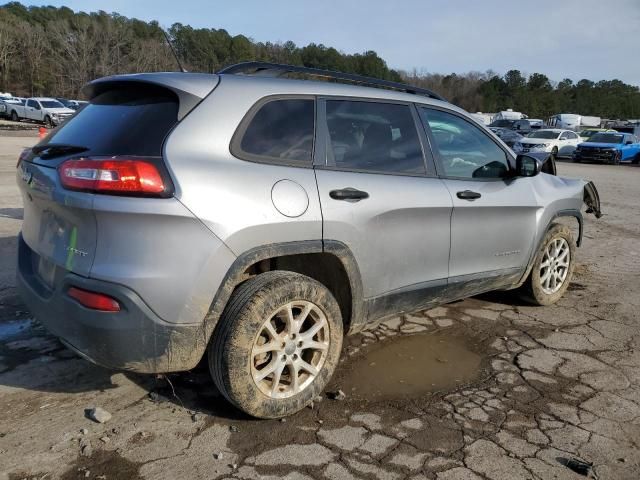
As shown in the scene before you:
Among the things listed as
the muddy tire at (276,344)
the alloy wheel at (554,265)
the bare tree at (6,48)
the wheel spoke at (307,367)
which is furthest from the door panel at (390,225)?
the bare tree at (6,48)

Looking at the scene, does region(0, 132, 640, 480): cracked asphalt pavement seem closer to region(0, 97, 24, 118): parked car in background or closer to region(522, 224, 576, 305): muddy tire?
region(522, 224, 576, 305): muddy tire

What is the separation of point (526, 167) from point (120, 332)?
10.8ft

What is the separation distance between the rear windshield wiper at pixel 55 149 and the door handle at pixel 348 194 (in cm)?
133

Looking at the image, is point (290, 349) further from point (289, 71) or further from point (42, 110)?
point (42, 110)

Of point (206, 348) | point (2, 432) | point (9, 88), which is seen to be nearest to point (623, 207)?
point (206, 348)

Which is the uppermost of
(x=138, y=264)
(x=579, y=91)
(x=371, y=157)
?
(x=579, y=91)

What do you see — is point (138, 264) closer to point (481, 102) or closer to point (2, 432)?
point (2, 432)

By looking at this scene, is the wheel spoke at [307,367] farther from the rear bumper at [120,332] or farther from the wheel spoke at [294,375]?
the rear bumper at [120,332]

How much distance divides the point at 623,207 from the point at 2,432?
41.8 feet

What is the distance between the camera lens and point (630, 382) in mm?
3635

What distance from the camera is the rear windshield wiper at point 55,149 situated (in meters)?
2.83

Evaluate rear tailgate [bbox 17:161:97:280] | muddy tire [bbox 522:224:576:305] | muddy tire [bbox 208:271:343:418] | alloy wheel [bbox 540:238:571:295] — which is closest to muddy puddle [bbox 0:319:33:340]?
rear tailgate [bbox 17:161:97:280]

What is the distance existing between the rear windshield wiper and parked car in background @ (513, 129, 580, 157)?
29024 millimetres

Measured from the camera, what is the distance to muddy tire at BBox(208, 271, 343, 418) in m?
2.79
